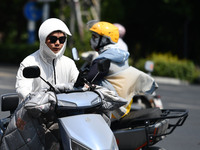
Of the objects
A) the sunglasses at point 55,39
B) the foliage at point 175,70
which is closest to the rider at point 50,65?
the sunglasses at point 55,39

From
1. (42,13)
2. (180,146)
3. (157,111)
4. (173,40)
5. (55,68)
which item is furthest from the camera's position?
(173,40)

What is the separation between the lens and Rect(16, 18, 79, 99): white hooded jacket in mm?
3859

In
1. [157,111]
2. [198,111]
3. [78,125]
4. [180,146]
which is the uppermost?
[78,125]

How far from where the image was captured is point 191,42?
29047 mm

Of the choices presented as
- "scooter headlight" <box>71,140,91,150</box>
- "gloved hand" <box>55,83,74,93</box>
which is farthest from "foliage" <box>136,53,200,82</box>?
"scooter headlight" <box>71,140,91,150</box>

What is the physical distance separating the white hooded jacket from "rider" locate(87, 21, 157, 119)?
0.46 m

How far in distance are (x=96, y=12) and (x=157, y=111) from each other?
1841 cm

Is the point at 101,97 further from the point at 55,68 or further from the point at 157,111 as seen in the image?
the point at 157,111

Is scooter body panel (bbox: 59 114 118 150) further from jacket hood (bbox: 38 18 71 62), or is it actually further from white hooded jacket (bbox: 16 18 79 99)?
jacket hood (bbox: 38 18 71 62)

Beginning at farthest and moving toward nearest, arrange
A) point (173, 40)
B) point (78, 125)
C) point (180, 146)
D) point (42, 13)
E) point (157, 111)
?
point (173, 40) → point (42, 13) → point (180, 146) → point (157, 111) → point (78, 125)

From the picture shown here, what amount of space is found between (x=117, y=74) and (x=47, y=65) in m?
0.82

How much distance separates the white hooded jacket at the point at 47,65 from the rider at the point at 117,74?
1.49 ft

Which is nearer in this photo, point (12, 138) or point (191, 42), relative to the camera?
point (12, 138)

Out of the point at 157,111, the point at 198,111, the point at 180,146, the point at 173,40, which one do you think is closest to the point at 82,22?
the point at 173,40
